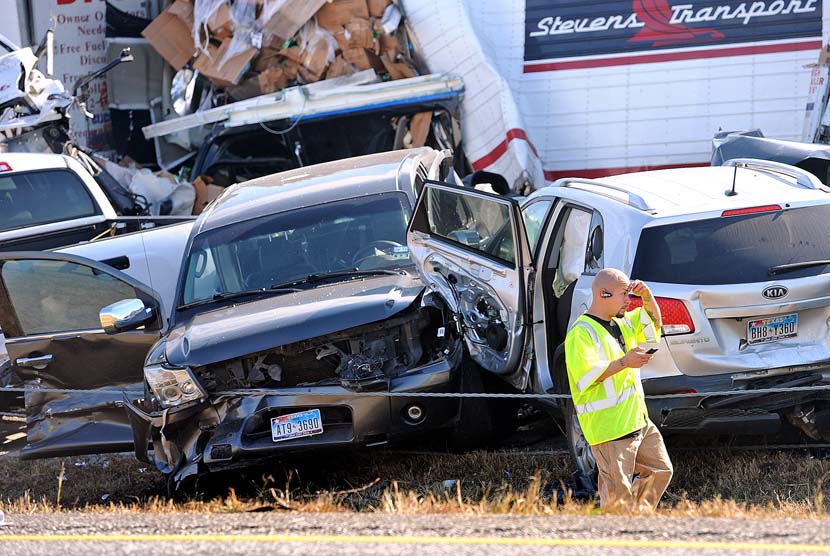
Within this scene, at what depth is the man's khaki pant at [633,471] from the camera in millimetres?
5008

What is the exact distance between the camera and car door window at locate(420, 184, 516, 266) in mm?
6203

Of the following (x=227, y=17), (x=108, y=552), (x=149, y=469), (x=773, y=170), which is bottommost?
(x=149, y=469)

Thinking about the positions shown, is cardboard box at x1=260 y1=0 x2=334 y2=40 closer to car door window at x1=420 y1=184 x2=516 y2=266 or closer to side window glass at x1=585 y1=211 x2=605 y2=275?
car door window at x1=420 y1=184 x2=516 y2=266

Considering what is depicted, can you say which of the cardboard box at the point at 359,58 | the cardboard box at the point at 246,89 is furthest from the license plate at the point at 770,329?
the cardboard box at the point at 246,89

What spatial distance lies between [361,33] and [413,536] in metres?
9.50

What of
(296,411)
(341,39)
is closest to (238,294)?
(296,411)

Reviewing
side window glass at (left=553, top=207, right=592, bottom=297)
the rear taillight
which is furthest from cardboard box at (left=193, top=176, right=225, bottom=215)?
the rear taillight

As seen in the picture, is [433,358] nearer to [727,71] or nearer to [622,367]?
[622,367]

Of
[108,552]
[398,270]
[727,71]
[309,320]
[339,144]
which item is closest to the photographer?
[108,552]

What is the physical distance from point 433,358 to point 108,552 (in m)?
2.31

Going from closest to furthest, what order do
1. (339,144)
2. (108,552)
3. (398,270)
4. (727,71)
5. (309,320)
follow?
(108,552) < (309,320) < (398,270) < (727,71) < (339,144)

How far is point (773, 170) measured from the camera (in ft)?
21.6

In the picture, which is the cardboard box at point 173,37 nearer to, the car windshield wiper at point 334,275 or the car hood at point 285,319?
the car windshield wiper at point 334,275

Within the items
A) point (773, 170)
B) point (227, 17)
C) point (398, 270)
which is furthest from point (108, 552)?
point (227, 17)
